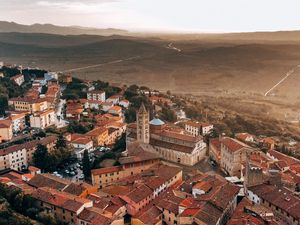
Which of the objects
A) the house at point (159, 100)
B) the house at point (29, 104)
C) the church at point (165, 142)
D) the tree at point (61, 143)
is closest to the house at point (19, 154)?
the tree at point (61, 143)

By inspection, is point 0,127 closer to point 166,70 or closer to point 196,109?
point 196,109

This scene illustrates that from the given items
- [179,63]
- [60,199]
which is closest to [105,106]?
[60,199]

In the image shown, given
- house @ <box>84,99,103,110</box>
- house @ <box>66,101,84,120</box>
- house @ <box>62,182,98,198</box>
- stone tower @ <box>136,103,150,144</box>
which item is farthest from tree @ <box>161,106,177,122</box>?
house @ <box>62,182,98,198</box>

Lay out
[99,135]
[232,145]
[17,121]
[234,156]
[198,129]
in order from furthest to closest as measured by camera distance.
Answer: [198,129], [17,121], [99,135], [232,145], [234,156]

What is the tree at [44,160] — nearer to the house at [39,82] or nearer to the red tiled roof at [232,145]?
the red tiled roof at [232,145]

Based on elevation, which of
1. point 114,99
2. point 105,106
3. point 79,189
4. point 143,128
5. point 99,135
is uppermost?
point 143,128

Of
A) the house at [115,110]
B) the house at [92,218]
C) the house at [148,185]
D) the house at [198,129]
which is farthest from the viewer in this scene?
the house at [115,110]

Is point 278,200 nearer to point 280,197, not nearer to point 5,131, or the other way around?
point 280,197
